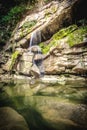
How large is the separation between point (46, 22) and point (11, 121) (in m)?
9.03

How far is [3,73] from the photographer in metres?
12.4

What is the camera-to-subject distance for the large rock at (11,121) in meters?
3.97

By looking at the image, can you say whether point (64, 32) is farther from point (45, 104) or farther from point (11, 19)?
point (45, 104)

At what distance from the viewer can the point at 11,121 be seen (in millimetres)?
4355

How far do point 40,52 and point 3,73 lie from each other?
2.86 meters

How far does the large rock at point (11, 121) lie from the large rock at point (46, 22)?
26.4 feet

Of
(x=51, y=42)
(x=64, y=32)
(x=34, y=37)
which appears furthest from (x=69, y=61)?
(x=34, y=37)

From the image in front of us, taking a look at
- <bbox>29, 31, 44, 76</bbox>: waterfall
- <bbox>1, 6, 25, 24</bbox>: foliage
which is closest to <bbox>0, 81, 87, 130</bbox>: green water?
<bbox>29, 31, 44, 76</bbox>: waterfall

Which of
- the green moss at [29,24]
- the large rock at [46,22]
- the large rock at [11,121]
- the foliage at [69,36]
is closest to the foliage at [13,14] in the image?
the large rock at [46,22]

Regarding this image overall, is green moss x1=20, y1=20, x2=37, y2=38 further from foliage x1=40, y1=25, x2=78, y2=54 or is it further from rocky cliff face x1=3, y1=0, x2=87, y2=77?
foliage x1=40, y1=25, x2=78, y2=54

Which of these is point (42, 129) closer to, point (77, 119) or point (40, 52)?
point (77, 119)

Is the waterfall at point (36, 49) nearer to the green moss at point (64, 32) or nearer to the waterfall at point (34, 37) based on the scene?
the waterfall at point (34, 37)

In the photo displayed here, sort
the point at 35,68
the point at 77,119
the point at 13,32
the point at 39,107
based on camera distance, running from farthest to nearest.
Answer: the point at 13,32, the point at 35,68, the point at 39,107, the point at 77,119

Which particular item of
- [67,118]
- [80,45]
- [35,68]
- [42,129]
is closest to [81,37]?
[80,45]
